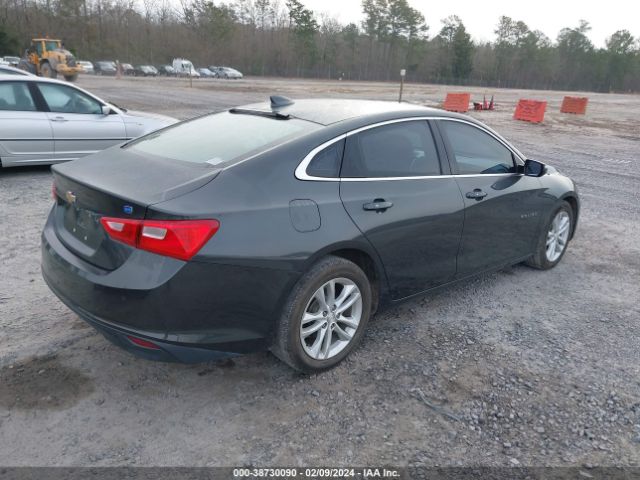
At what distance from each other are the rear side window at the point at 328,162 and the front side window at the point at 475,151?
1.13 metres

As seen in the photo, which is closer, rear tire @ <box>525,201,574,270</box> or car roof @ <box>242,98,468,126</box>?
car roof @ <box>242,98,468,126</box>

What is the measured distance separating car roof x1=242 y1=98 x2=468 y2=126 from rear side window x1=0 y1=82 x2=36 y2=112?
5.10 meters

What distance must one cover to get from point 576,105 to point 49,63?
110 ft

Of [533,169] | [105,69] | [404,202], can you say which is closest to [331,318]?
[404,202]

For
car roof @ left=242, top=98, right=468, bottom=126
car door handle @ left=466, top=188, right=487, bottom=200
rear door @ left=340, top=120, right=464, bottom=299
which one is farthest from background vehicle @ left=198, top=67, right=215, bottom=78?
rear door @ left=340, top=120, right=464, bottom=299

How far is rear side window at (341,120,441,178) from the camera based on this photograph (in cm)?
336

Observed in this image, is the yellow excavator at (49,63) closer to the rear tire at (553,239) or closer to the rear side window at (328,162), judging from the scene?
the rear tire at (553,239)

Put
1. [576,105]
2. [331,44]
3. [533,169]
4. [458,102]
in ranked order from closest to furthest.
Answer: [533,169] < [458,102] < [576,105] < [331,44]

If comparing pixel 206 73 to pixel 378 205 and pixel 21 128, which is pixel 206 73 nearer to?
pixel 21 128

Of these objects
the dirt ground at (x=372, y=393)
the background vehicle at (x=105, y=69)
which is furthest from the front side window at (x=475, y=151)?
the background vehicle at (x=105, y=69)

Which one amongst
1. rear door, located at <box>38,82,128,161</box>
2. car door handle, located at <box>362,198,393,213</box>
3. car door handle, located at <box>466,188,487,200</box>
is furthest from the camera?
rear door, located at <box>38,82,128,161</box>

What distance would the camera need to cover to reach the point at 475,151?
14.0 feet

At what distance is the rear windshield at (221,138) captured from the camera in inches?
125

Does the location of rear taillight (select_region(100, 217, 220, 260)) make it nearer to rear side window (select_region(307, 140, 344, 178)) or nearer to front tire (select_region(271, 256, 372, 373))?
front tire (select_region(271, 256, 372, 373))
